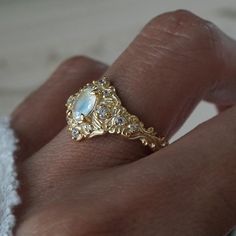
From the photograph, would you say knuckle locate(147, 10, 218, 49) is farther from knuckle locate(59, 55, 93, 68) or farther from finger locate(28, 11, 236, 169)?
knuckle locate(59, 55, 93, 68)

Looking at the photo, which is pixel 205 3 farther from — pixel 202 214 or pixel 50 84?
pixel 202 214

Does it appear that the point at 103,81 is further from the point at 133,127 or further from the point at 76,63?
the point at 76,63

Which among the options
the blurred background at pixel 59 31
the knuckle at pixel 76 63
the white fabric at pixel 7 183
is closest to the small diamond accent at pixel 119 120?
the white fabric at pixel 7 183

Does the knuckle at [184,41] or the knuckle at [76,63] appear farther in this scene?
the knuckle at [76,63]

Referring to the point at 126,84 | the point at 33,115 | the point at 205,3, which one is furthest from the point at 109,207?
the point at 205,3

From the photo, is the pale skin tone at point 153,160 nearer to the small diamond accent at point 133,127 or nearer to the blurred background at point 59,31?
the small diamond accent at point 133,127

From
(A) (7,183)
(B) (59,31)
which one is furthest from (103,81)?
(B) (59,31)

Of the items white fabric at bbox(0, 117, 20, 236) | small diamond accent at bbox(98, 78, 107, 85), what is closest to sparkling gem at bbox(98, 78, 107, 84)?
small diamond accent at bbox(98, 78, 107, 85)

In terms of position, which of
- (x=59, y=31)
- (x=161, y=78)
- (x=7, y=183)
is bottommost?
(x=59, y=31)
